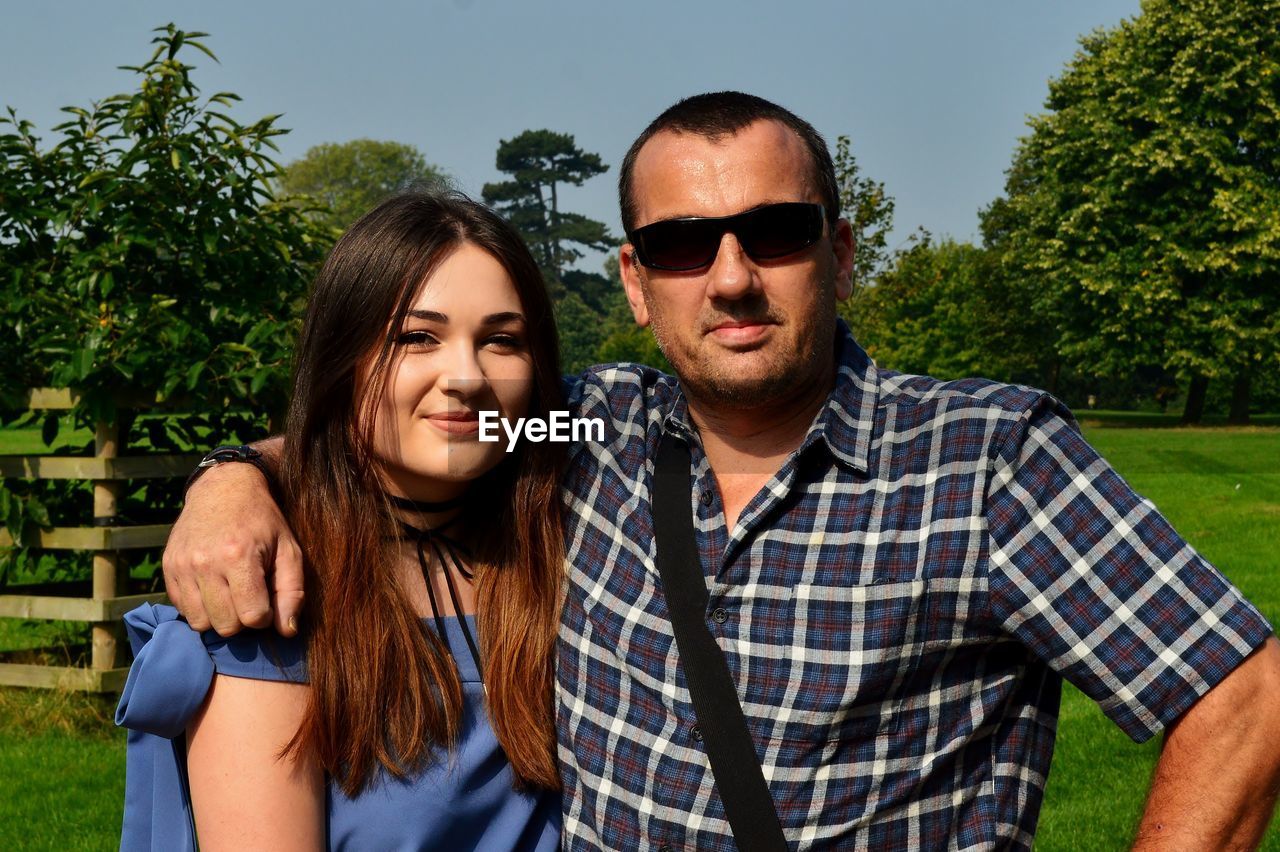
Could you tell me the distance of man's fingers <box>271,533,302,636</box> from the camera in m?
2.58

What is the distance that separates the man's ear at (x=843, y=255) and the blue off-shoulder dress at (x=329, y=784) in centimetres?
130

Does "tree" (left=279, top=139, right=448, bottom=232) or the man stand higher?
"tree" (left=279, top=139, right=448, bottom=232)

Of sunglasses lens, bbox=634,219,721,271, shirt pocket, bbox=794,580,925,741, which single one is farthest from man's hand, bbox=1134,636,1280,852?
sunglasses lens, bbox=634,219,721,271

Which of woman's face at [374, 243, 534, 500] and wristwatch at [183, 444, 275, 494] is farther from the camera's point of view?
wristwatch at [183, 444, 275, 494]

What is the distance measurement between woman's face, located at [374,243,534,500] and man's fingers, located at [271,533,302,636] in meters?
0.36

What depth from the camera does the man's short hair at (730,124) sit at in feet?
9.87

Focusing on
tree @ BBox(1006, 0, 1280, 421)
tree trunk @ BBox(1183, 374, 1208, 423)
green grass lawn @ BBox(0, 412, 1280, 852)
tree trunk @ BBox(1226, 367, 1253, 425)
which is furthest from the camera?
tree trunk @ BBox(1183, 374, 1208, 423)

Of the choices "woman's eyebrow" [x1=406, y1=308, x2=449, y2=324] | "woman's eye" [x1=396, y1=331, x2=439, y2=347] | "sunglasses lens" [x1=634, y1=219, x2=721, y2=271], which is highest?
"sunglasses lens" [x1=634, y1=219, x2=721, y2=271]

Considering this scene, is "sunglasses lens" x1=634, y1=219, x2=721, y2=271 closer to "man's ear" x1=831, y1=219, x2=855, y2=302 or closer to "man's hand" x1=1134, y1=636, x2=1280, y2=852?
"man's ear" x1=831, y1=219, x2=855, y2=302

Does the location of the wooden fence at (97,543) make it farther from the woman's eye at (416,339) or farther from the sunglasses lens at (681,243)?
the sunglasses lens at (681,243)

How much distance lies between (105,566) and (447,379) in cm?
444

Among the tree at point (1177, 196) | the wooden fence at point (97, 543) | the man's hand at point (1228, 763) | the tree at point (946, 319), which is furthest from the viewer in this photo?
the tree at point (1177, 196)

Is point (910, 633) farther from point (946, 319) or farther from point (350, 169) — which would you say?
point (350, 169)

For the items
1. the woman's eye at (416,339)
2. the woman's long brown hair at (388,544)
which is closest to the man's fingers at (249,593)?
the woman's long brown hair at (388,544)
